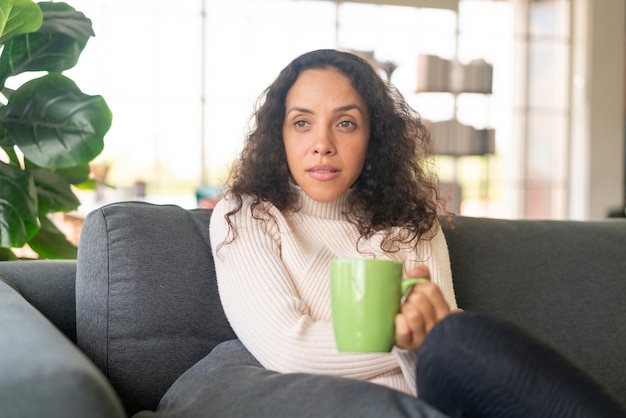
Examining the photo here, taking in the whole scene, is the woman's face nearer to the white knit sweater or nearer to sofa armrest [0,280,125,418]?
the white knit sweater

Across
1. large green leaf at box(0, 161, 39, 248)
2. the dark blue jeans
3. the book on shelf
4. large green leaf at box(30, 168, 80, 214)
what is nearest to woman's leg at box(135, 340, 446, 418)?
the dark blue jeans

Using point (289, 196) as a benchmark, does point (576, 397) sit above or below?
below

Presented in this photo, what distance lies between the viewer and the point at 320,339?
4.25 ft

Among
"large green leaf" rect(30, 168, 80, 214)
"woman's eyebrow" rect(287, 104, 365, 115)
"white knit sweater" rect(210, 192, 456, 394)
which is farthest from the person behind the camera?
"large green leaf" rect(30, 168, 80, 214)

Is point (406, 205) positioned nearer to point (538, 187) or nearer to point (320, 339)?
point (320, 339)

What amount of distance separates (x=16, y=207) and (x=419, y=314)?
91cm

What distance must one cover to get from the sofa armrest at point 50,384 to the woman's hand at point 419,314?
40 centimetres

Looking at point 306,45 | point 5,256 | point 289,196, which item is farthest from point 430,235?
point 306,45

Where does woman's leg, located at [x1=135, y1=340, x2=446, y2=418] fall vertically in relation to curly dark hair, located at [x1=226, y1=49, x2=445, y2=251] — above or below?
below

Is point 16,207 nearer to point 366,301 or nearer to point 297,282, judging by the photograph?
point 297,282

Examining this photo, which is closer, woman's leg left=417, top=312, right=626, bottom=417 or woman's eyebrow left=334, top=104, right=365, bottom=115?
woman's leg left=417, top=312, right=626, bottom=417

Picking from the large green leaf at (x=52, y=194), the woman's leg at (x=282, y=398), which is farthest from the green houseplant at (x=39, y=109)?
the woman's leg at (x=282, y=398)

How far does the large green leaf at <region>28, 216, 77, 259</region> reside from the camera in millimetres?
1911

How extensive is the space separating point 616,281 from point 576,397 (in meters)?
0.87
